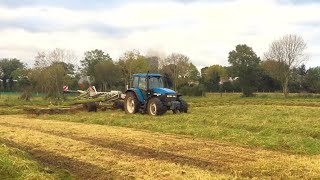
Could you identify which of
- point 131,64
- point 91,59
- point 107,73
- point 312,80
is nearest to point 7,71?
point 91,59

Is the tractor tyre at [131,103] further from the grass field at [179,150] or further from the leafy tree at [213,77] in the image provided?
the leafy tree at [213,77]

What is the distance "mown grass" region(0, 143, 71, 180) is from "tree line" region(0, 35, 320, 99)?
125 feet

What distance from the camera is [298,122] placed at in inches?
635

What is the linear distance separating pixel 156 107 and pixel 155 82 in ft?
7.29

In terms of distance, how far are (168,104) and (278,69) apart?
40.2 metres

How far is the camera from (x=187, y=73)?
230 feet

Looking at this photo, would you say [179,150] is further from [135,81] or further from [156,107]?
[135,81]

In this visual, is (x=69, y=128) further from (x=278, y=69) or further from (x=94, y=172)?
(x=278, y=69)

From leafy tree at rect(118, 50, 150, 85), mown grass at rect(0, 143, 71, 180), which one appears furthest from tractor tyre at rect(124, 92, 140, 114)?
leafy tree at rect(118, 50, 150, 85)

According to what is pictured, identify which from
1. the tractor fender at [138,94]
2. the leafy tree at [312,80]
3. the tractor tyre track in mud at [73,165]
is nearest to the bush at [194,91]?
the leafy tree at [312,80]

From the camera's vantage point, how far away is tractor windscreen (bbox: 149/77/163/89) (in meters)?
22.6

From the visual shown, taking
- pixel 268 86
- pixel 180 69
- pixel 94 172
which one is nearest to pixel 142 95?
pixel 94 172

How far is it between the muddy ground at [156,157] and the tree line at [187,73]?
3451cm

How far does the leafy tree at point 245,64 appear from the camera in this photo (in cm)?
6662
